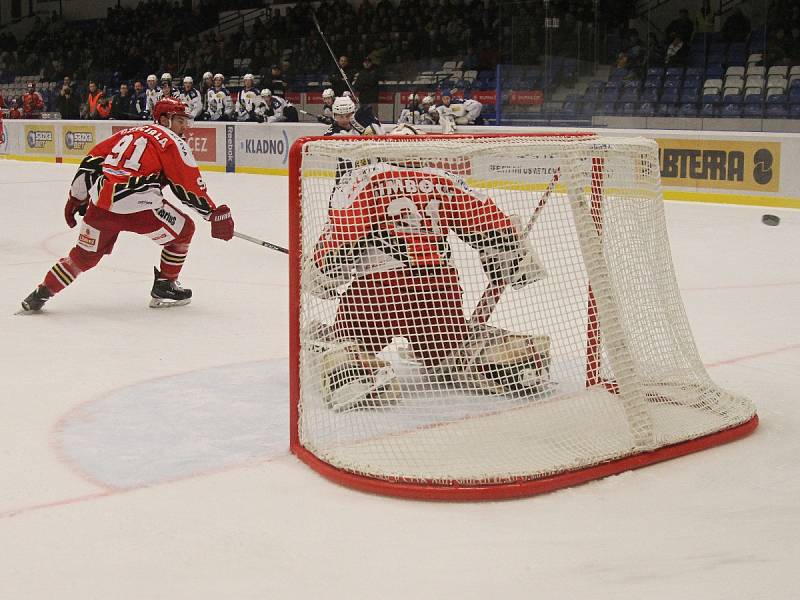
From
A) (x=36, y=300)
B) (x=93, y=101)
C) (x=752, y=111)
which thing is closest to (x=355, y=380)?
(x=36, y=300)

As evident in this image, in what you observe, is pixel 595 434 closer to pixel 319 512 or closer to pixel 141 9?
pixel 319 512

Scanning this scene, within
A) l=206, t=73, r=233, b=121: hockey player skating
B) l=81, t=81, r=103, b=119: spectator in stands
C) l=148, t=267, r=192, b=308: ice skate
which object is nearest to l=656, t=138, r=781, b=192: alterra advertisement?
l=148, t=267, r=192, b=308: ice skate

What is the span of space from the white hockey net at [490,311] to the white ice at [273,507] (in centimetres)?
22

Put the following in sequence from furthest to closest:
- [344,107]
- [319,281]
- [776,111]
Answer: [776,111], [344,107], [319,281]

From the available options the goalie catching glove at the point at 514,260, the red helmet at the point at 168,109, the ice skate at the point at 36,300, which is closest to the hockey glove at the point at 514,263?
the goalie catching glove at the point at 514,260

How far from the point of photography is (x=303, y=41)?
2055 centimetres

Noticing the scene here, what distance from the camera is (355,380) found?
3.53 metres

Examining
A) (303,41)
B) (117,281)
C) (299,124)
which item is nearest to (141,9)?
(303,41)

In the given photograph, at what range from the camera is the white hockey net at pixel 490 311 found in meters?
3.22

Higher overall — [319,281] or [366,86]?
[366,86]

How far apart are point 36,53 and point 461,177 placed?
25.9 m

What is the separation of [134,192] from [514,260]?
265 cm

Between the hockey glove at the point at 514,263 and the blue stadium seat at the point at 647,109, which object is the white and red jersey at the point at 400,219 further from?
the blue stadium seat at the point at 647,109

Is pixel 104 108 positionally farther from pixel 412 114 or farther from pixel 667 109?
pixel 667 109
